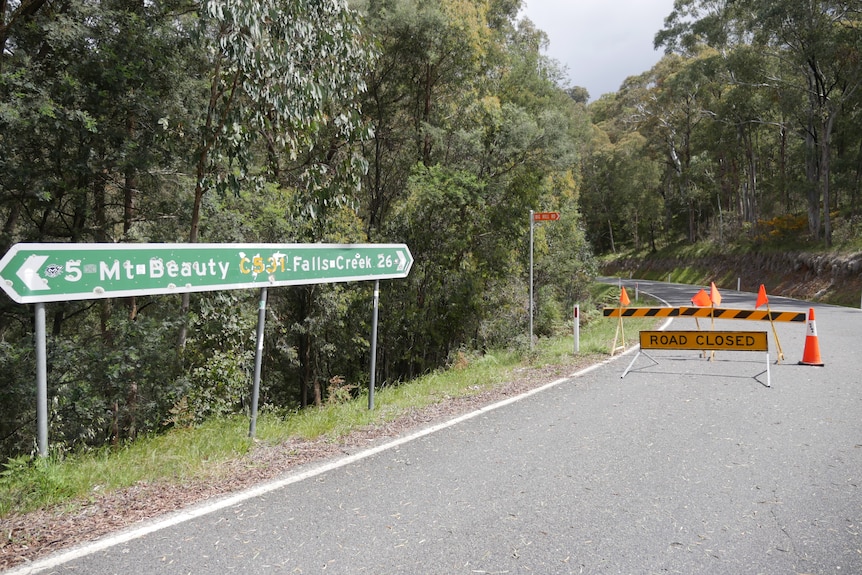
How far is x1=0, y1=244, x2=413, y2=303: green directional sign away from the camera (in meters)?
3.74

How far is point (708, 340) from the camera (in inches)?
348

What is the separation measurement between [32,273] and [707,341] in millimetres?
8688

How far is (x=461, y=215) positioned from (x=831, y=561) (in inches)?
538

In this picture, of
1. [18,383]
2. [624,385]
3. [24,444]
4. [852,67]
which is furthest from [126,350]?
[852,67]

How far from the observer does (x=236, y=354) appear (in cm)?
1178

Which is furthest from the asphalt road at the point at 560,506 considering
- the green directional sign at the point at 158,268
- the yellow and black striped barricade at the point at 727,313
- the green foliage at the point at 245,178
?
the green foliage at the point at 245,178

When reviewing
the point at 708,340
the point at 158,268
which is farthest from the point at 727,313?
the point at 158,268

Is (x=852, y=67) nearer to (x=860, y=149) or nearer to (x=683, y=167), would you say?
(x=860, y=149)

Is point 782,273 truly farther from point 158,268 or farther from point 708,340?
point 158,268

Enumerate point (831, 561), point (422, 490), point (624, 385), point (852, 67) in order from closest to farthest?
point (831, 561) → point (422, 490) → point (624, 385) → point (852, 67)

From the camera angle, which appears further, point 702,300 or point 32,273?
point 702,300

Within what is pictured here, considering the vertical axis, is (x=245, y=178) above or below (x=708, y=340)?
A: above

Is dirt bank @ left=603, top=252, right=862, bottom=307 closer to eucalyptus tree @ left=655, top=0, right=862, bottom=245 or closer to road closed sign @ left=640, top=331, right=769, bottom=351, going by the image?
eucalyptus tree @ left=655, top=0, right=862, bottom=245

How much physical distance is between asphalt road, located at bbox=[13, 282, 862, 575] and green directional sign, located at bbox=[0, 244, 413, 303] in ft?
5.68
